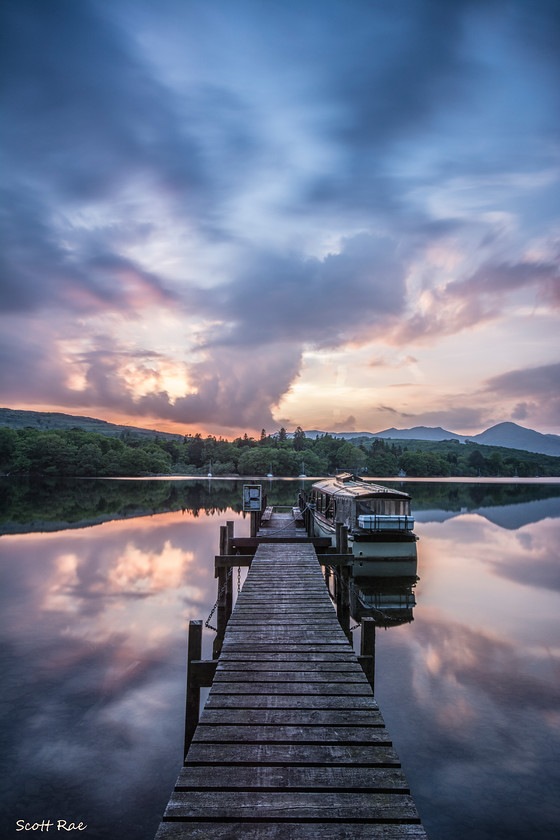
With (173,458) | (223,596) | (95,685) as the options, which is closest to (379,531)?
(223,596)

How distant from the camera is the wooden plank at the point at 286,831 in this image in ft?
12.9

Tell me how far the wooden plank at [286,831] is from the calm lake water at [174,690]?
459 cm

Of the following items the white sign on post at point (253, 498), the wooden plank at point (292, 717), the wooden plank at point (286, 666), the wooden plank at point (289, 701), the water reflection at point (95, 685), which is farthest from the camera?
the white sign on post at point (253, 498)

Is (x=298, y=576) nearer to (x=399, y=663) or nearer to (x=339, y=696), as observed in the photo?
(x=399, y=663)

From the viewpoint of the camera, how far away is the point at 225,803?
4.27 metres

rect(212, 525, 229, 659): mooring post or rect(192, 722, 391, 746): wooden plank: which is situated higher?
rect(192, 722, 391, 746): wooden plank

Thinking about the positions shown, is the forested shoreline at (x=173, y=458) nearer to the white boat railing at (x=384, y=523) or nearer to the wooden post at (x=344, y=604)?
the white boat railing at (x=384, y=523)

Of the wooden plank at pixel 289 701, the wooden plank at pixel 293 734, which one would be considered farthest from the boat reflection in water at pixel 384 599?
the wooden plank at pixel 293 734

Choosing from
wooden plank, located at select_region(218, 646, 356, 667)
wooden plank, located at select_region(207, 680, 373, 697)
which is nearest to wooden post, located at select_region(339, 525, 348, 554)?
wooden plank, located at select_region(218, 646, 356, 667)

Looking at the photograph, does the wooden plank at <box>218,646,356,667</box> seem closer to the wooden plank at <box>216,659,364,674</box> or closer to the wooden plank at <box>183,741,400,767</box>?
the wooden plank at <box>216,659,364,674</box>

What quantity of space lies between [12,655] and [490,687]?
13652 millimetres

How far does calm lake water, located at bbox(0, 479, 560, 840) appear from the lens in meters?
8.00

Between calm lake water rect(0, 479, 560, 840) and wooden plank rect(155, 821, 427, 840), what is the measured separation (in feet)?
15.1

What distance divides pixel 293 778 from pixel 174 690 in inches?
343
